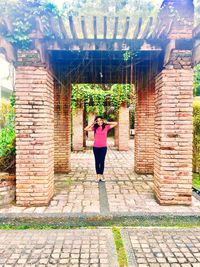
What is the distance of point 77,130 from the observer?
45.9ft

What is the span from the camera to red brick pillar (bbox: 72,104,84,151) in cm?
1396

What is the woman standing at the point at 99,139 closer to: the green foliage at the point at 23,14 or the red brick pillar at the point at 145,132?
the red brick pillar at the point at 145,132

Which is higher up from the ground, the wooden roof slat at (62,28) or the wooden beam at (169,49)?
the wooden roof slat at (62,28)

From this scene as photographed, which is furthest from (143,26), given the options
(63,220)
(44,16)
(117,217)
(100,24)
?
(63,220)

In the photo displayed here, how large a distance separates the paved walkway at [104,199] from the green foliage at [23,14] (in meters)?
2.93

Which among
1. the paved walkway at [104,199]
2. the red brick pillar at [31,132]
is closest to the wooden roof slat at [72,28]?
the red brick pillar at [31,132]

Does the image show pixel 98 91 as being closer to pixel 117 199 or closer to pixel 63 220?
pixel 117 199

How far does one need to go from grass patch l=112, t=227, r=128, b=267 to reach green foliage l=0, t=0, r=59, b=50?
3.30 m

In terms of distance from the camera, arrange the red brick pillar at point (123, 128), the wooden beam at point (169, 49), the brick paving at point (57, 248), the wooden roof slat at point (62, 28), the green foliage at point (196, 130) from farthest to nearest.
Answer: the red brick pillar at point (123, 128), the green foliage at point (196, 130), the wooden beam at point (169, 49), the wooden roof slat at point (62, 28), the brick paving at point (57, 248)

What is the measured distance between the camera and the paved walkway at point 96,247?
9.79 feet

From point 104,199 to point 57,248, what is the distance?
Answer: 1.80 meters

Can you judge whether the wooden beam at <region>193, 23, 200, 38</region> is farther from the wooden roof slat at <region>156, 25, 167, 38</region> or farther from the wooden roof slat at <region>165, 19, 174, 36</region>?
the wooden roof slat at <region>156, 25, 167, 38</region>

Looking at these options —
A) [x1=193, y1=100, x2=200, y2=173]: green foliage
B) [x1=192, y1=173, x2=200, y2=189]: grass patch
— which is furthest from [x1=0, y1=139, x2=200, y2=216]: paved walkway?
[x1=193, y1=100, x2=200, y2=173]: green foliage

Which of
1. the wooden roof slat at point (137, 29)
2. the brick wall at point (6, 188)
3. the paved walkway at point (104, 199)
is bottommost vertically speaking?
the paved walkway at point (104, 199)
